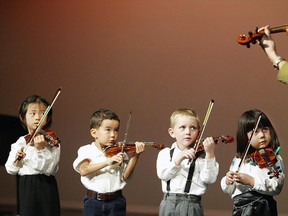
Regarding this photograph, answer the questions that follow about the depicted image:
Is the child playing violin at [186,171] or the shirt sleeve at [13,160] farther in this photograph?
the shirt sleeve at [13,160]

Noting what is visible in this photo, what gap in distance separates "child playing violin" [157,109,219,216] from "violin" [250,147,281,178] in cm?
23

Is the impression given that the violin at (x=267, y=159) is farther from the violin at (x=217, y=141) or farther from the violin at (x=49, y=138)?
the violin at (x=49, y=138)

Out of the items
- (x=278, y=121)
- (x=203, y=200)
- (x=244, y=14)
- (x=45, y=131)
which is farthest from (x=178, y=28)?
(x=45, y=131)

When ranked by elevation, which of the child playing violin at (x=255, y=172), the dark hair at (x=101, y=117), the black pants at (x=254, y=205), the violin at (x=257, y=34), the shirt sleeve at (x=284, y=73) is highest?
the violin at (x=257, y=34)

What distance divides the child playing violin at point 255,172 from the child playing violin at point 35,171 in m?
1.11

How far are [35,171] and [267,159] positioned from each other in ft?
4.77

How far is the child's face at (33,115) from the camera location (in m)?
3.84

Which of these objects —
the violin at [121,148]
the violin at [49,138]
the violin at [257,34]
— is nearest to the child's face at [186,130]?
the violin at [121,148]

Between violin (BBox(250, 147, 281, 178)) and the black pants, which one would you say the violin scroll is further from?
the black pants

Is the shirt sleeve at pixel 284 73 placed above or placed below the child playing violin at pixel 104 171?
above

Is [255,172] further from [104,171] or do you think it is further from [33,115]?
[33,115]

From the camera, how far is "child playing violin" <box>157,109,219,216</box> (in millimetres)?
3338

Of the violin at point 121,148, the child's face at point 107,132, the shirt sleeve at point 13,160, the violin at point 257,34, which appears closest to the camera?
the violin at point 257,34

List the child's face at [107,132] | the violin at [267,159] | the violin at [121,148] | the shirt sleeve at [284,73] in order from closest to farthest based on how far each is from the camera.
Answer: the shirt sleeve at [284,73], the violin at [267,159], the violin at [121,148], the child's face at [107,132]
